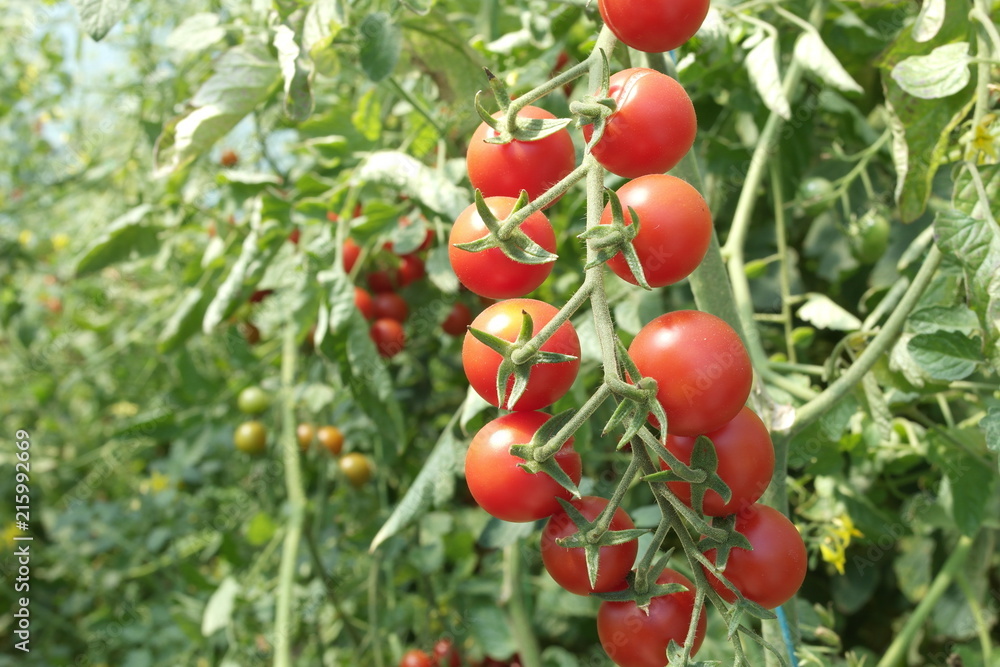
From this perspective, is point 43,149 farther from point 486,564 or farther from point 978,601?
point 978,601

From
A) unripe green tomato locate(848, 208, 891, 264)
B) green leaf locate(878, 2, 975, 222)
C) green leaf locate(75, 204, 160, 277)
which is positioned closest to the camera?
green leaf locate(878, 2, 975, 222)

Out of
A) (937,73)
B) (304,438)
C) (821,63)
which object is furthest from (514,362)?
(304,438)

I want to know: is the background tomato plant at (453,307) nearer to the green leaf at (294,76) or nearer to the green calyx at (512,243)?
the green leaf at (294,76)

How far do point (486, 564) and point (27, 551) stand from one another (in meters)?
1.26

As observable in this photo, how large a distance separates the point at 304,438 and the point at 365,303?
0.37 m

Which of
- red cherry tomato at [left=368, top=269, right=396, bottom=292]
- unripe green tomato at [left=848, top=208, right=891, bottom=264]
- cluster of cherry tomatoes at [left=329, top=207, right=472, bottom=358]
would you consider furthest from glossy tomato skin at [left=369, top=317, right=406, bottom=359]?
unripe green tomato at [left=848, top=208, right=891, bottom=264]

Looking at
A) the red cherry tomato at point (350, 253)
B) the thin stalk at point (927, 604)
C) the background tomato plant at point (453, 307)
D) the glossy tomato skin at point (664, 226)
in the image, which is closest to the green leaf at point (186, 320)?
the background tomato plant at point (453, 307)

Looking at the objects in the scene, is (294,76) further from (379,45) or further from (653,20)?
(653,20)

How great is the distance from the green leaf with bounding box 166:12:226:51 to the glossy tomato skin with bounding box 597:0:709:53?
23.8 inches

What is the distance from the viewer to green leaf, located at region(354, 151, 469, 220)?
80 cm

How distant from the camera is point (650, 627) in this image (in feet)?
1.39

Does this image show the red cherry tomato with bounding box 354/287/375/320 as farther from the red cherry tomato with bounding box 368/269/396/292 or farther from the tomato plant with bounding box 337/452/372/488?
the tomato plant with bounding box 337/452/372/488

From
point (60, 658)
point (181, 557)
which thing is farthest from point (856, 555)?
point (60, 658)

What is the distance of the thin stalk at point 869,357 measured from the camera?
1.80 feet
